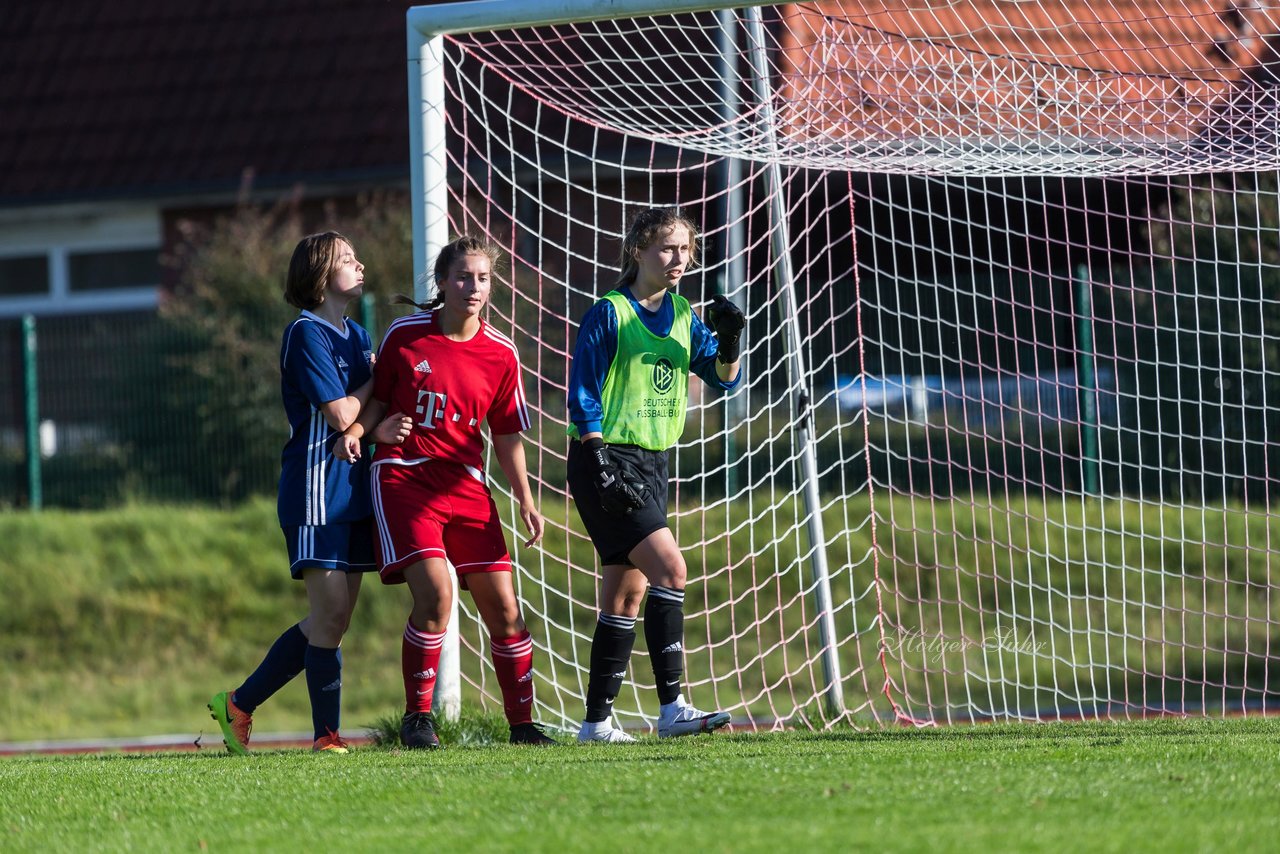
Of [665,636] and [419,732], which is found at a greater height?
[665,636]

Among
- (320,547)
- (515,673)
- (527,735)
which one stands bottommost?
(527,735)

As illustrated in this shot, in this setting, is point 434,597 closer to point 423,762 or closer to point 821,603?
point 423,762

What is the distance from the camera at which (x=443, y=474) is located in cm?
542

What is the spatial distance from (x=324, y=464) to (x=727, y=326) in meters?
1.50

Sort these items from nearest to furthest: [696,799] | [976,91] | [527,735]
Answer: [696,799] → [527,735] → [976,91]

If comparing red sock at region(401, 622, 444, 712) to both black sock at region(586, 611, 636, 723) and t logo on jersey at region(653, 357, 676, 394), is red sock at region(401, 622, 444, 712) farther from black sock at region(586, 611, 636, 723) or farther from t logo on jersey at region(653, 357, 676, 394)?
t logo on jersey at region(653, 357, 676, 394)

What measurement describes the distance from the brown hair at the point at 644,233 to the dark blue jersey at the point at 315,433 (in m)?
1.03

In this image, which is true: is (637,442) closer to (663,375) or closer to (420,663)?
(663,375)

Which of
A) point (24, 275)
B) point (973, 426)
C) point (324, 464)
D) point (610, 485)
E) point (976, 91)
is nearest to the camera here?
point (610, 485)

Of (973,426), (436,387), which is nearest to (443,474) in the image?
(436,387)

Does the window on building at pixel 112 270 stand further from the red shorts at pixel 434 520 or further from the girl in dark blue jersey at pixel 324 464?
the red shorts at pixel 434 520

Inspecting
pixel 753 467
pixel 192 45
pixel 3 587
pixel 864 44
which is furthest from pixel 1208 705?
pixel 192 45

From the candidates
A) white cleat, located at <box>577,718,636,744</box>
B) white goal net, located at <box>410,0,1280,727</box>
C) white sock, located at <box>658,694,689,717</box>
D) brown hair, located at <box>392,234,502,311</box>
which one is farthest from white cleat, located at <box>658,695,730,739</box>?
white goal net, located at <box>410,0,1280,727</box>

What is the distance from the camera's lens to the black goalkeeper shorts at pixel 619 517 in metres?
5.41
